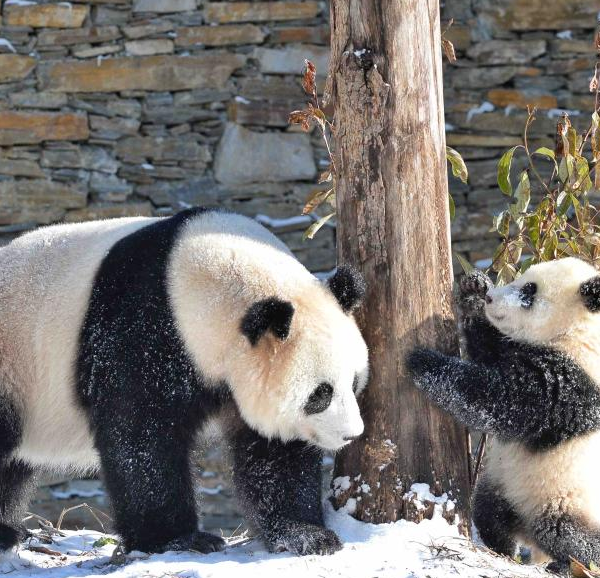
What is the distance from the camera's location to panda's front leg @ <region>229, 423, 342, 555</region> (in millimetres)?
Answer: 3500

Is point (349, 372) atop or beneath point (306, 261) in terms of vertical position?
atop

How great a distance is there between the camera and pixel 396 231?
3592mm

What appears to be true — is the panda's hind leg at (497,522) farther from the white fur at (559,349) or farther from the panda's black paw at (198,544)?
the panda's black paw at (198,544)

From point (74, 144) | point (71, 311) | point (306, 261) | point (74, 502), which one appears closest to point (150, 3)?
point (74, 144)

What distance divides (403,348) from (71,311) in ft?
3.83

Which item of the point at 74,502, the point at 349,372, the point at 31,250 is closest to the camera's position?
the point at 349,372

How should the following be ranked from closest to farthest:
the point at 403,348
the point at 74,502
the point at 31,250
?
the point at 403,348 → the point at 31,250 → the point at 74,502

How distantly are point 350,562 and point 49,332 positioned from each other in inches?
52.3

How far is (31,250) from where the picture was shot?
3.88 metres

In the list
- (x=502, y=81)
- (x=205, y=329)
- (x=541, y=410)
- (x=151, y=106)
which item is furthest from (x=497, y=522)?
(x=151, y=106)

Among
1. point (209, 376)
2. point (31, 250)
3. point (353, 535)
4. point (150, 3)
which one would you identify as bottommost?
point (353, 535)

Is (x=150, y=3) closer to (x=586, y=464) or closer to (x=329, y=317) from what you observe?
(x=329, y=317)

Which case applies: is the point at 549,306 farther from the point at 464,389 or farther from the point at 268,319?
the point at 268,319

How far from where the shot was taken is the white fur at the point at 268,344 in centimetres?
332
